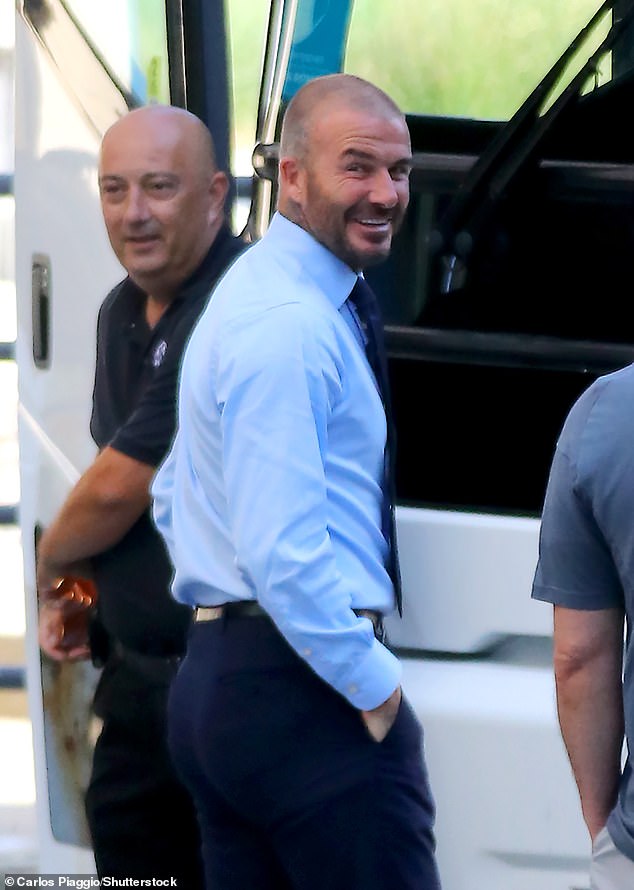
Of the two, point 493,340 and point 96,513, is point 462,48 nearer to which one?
point 493,340

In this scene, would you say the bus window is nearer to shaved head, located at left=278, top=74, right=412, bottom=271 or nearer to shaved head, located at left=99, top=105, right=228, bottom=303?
shaved head, located at left=99, top=105, right=228, bottom=303

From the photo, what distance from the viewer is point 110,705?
2537mm

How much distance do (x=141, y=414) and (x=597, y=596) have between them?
0.97m

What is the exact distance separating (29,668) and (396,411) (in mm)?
958

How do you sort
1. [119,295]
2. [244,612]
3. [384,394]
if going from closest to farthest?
[244,612] < [384,394] < [119,295]

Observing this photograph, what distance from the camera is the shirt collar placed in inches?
76.9

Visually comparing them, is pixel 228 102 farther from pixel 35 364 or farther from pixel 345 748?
pixel 345 748

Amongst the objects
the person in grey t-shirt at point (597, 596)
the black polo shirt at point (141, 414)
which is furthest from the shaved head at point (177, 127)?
the person in grey t-shirt at point (597, 596)

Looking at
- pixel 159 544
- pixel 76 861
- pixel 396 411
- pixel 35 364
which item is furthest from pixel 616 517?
pixel 76 861

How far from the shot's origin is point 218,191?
7.56 feet

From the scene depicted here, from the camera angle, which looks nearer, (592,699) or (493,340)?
(592,699)

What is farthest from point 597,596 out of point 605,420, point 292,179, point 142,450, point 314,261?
point 142,450

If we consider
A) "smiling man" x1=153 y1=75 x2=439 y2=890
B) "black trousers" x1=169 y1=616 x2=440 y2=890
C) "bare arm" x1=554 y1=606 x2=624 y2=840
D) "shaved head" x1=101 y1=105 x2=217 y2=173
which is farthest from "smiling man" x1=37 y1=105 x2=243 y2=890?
"bare arm" x1=554 y1=606 x2=624 y2=840

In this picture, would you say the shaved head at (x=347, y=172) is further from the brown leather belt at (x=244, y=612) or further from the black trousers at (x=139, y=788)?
the black trousers at (x=139, y=788)
